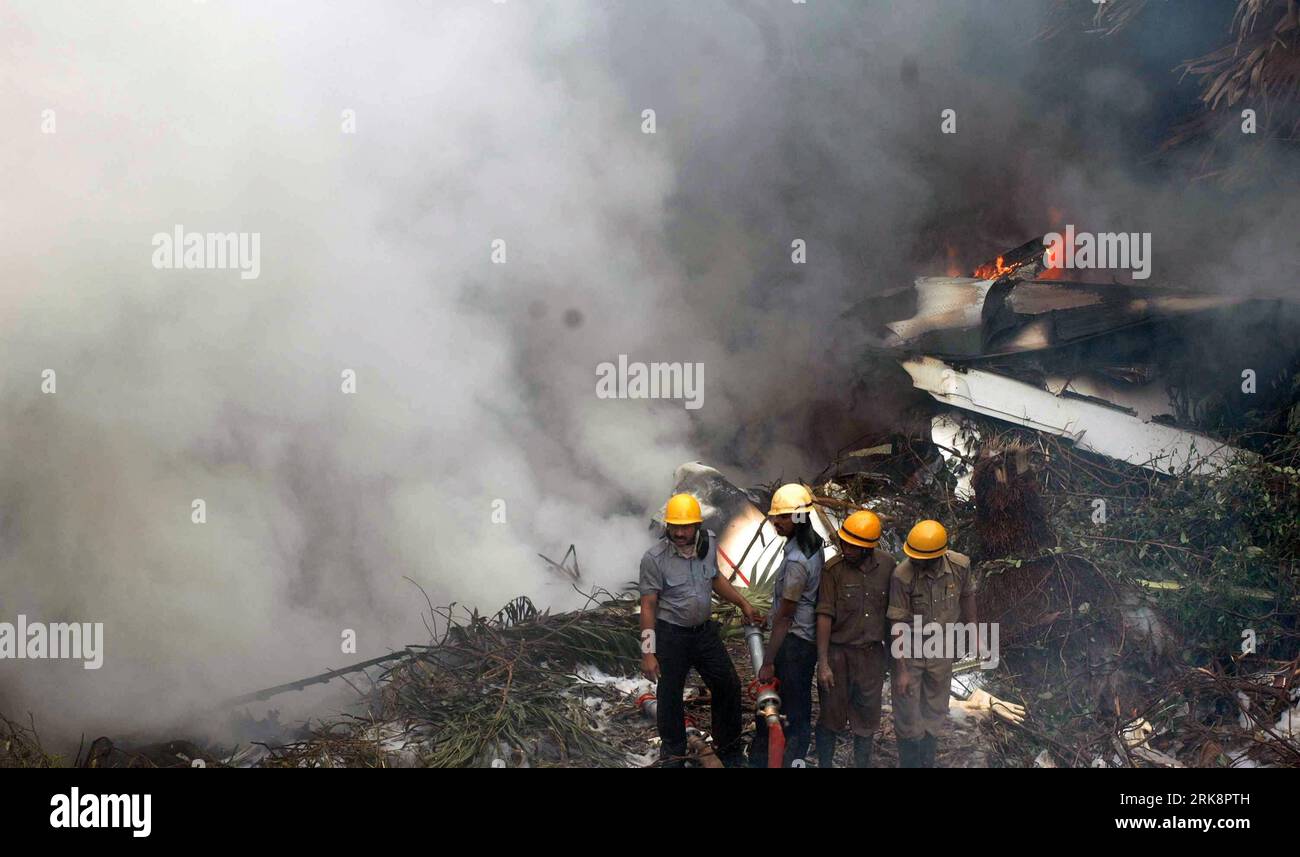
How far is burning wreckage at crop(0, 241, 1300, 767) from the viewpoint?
6230mm

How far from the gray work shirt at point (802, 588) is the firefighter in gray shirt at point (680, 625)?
307 mm

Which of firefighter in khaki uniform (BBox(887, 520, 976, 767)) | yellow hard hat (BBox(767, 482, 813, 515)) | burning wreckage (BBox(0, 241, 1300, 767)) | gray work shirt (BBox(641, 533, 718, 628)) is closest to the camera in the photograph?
firefighter in khaki uniform (BBox(887, 520, 976, 767))

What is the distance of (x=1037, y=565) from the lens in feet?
23.9

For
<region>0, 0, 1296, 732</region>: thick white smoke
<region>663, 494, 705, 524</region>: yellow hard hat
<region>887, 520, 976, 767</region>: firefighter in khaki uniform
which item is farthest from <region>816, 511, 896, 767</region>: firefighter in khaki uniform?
<region>0, 0, 1296, 732</region>: thick white smoke

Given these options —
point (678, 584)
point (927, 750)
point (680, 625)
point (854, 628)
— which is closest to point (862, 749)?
point (927, 750)

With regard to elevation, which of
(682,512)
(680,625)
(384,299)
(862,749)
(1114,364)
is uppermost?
(384,299)

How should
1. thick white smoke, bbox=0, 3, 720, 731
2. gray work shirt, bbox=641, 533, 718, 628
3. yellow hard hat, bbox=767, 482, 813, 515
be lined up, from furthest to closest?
1. thick white smoke, bbox=0, 3, 720, 731
2. gray work shirt, bbox=641, 533, 718, 628
3. yellow hard hat, bbox=767, 482, 813, 515

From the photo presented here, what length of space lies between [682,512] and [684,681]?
0.92 meters

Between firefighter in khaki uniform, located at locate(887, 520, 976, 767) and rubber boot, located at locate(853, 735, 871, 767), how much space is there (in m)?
0.19

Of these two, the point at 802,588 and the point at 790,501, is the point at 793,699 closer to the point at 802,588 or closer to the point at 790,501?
the point at 802,588

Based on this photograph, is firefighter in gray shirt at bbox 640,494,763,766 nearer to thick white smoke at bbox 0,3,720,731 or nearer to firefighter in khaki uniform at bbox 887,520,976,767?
firefighter in khaki uniform at bbox 887,520,976,767

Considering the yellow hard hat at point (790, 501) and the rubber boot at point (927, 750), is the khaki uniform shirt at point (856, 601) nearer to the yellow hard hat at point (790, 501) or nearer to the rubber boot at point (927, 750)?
the yellow hard hat at point (790, 501)

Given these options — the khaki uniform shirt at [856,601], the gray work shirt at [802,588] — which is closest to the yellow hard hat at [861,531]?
the khaki uniform shirt at [856,601]

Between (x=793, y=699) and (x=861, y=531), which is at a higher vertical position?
(x=861, y=531)
